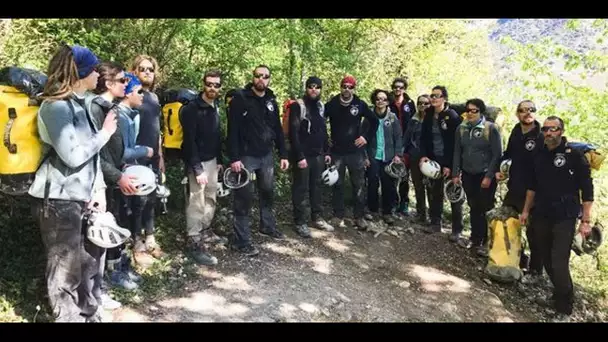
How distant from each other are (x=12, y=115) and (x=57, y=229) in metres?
0.93

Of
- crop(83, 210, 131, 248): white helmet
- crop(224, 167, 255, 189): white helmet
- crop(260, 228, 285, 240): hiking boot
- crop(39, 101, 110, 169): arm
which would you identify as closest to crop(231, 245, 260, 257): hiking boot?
crop(260, 228, 285, 240): hiking boot

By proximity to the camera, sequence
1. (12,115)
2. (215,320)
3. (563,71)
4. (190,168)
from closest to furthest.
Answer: (12,115)
(215,320)
(190,168)
(563,71)

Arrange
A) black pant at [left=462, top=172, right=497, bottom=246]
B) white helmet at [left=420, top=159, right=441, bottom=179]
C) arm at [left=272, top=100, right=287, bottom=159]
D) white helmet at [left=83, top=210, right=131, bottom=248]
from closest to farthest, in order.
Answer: white helmet at [left=83, top=210, right=131, bottom=248]
arm at [left=272, top=100, right=287, bottom=159]
black pant at [left=462, top=172, right=497, bottom=246]
white helmet at [left=420, top=159, right=441, bottom=179]

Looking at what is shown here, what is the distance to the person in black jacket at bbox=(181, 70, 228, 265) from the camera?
19.3ft

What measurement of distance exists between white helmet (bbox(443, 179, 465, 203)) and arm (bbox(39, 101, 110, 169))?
222 inches

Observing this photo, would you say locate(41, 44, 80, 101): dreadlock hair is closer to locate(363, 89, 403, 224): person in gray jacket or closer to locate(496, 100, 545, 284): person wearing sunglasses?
locate(363, 89, 403, 224): person in gray jacket

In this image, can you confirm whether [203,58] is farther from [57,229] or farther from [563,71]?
[563,71]

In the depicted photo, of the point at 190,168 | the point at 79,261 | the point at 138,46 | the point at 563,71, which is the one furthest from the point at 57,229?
the point at 563,71

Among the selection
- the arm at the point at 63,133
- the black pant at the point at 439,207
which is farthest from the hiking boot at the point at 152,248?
the black pant at the point at 439,207

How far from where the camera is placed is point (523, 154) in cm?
666

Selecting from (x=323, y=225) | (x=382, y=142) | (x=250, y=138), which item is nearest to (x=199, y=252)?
(x=250, y=138)

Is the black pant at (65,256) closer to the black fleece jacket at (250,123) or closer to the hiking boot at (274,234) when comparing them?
the black fleece jacket at (250,123)

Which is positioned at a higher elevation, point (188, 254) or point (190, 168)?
point (190, 168)

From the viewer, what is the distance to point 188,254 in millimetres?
6172
